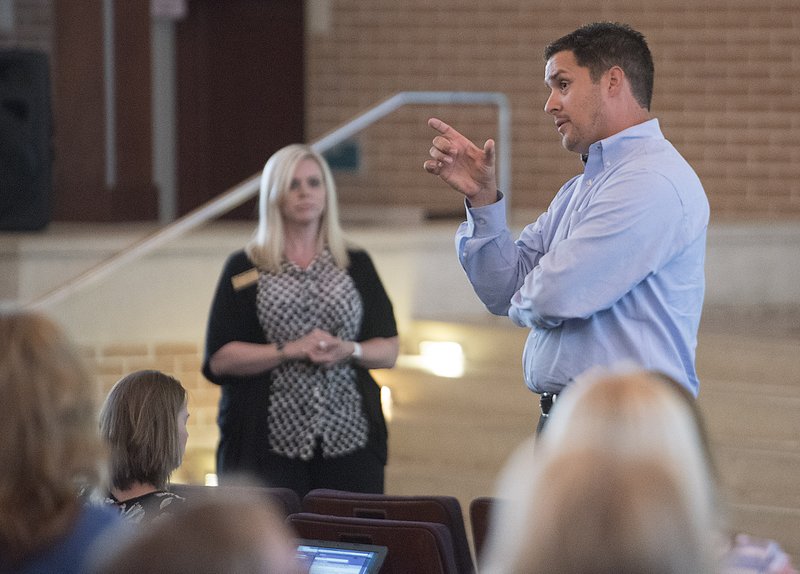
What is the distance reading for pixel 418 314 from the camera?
654 centimetres

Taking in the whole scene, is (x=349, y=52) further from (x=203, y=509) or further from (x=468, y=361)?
(x=203, y=509)

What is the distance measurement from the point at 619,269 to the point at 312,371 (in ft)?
4.92

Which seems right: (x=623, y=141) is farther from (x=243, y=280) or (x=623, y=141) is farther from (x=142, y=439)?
(x=243, y=280)

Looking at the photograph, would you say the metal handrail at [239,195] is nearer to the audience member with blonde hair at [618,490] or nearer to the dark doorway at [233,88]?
the dark doorway at [233,88]

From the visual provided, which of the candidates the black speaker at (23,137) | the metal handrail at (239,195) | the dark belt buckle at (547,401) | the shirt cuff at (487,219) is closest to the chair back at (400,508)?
the dark belt buckle at (547,401)

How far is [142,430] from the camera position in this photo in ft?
8.20

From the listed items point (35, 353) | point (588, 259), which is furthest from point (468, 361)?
point (35, 353)

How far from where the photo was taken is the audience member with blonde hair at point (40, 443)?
1479 millimetres

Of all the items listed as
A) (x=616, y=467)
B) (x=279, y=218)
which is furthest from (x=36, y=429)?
(x=279, y=218)

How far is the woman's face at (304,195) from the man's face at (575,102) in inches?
51.7

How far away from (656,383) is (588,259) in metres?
1.20

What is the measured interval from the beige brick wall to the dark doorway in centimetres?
59

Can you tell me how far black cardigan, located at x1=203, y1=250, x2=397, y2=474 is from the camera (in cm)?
381

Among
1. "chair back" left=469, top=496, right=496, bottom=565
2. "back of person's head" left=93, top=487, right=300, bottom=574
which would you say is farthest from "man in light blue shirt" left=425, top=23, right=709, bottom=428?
"back of person's head" left=93, top=487, right=300, bottom=574
